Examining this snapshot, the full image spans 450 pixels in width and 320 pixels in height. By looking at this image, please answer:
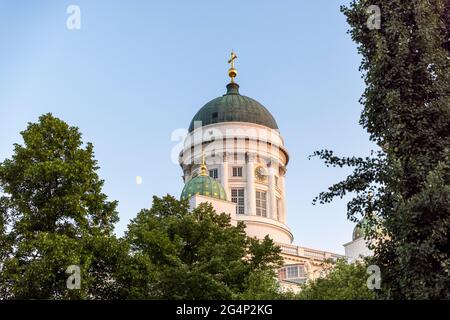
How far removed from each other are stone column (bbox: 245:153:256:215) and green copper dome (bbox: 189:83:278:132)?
14.8 feet

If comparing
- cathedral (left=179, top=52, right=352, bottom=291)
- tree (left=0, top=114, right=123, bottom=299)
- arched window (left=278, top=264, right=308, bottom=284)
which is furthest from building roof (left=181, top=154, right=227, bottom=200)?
tree (left=0, top=114, right=123, bottom=299)

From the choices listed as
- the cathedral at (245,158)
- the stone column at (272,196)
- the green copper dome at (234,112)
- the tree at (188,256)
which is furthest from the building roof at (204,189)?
the green copper dome at (234,112)

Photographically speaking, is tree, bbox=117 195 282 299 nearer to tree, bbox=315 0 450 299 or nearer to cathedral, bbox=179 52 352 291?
tree, bbox=315 0 450 299

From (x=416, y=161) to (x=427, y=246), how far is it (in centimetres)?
248

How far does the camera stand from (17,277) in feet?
92.7

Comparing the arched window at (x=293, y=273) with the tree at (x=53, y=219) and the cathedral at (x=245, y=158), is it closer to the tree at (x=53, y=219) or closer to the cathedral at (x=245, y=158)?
the cathedral at (x=245, y=158)

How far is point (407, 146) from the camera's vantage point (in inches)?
739

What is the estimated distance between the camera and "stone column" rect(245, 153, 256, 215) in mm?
70500

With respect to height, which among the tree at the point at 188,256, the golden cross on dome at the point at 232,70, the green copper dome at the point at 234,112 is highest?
the golden cross on dome at the point at 232,70

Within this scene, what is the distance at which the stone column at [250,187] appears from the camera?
70500mm

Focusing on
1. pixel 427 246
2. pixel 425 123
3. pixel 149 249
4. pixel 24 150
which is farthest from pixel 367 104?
pixel 149 249

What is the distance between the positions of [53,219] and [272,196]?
43.4m

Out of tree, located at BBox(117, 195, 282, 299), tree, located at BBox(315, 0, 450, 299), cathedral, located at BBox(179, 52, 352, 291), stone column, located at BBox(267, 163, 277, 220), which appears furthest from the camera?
stone column, located at BBox(267, 163, 277, 220)
